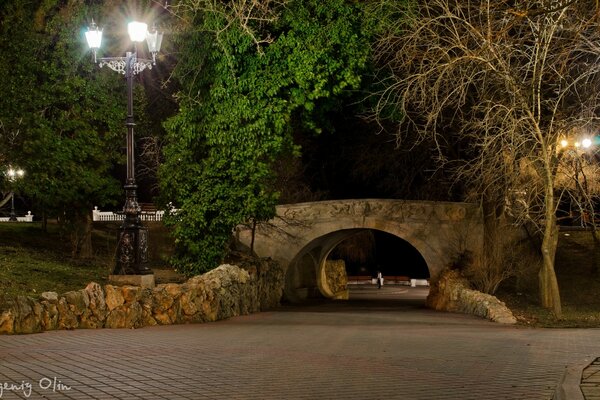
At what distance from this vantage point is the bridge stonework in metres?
33.8

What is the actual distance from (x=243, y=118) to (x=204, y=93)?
1.77 m

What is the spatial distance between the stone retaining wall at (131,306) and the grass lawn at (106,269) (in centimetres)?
244

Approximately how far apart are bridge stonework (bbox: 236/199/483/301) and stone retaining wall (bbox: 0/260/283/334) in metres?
11.5

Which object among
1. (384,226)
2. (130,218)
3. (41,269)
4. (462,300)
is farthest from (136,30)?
(384,226)

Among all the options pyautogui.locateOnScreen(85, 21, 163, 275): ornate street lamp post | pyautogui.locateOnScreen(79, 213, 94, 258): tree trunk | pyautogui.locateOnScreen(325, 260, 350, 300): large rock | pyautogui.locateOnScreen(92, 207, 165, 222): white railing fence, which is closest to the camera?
pyautogui.locateOnScreen(85, 21, 163, 275): ornate street lamp post

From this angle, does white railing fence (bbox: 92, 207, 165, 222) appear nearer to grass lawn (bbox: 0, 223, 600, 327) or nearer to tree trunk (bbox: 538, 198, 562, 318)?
grass lawn (bbox: 0, 223, 600, 327)

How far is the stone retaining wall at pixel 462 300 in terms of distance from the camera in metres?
22.8

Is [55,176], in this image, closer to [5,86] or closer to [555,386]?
[5,86]

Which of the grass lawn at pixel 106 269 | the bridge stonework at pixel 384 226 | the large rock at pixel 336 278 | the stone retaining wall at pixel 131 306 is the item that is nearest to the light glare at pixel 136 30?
the stone retaining wall at pixel 131 306

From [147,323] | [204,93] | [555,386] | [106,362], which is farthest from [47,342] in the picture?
[204,93]

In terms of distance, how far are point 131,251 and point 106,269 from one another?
21.3 ft

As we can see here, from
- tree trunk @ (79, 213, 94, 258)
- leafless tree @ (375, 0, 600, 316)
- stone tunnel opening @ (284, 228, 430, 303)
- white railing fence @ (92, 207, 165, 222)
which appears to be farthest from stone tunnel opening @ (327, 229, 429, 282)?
leafless tree @ (375, 0, 600, 316)

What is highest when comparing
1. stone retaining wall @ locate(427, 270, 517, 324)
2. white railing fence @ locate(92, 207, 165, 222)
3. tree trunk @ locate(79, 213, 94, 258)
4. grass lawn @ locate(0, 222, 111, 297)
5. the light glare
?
the light glare

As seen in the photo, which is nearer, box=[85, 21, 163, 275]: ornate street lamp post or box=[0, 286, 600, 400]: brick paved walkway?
box=[0, 286, 600, 400]: brick paved walkway
